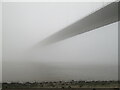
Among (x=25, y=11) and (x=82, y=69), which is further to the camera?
(x=82, y=69)

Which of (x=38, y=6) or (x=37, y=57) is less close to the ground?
(x=38, y=6)

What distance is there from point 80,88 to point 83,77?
0.27 meters

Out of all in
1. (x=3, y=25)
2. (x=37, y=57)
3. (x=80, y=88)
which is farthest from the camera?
(x=37, y=57)

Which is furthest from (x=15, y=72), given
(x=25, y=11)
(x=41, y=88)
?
(x=25, y=11)

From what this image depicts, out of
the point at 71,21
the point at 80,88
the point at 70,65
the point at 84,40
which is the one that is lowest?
the point at 80,88

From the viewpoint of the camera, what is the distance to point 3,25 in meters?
1.17

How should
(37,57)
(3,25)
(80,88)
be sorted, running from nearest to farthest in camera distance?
(80,88)
(3,25)
(37,57)

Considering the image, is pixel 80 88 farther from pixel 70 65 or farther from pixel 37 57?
pixel 37 57

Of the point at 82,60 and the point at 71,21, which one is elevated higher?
the point at 71,21

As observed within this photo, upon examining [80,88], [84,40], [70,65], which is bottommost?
[80,88]

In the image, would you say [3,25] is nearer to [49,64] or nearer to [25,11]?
[25,11]

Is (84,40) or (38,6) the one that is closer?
(38,6)

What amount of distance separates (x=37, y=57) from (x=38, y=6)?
38cm

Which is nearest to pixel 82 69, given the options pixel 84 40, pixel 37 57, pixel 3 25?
pixel 84 40
